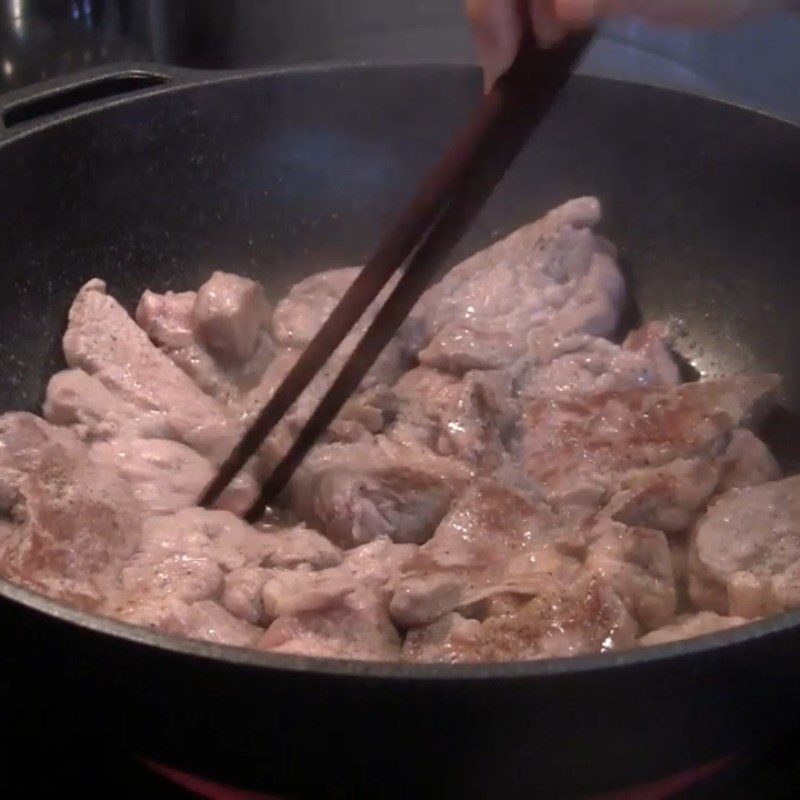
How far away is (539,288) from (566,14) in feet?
2.59

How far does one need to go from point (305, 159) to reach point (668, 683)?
1232mm

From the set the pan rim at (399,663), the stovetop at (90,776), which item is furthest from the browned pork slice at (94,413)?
the pan rim at (399,663)

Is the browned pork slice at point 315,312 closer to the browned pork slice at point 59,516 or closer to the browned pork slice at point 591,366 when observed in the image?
the browned pork slice at point 591,366

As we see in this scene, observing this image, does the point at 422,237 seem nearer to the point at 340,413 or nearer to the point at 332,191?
the point at 340,413

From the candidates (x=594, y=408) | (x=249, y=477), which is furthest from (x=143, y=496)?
(x=594, y=408)

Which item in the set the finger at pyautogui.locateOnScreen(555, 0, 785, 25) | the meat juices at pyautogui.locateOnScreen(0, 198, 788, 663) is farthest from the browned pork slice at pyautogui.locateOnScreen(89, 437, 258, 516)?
the finger at pyautogui.locateOnScreen(555, 0, 785, 25)

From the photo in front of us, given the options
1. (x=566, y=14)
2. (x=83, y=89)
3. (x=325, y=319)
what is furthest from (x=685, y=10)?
(x=83, y=89)

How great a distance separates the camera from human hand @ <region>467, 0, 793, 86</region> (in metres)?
0.89

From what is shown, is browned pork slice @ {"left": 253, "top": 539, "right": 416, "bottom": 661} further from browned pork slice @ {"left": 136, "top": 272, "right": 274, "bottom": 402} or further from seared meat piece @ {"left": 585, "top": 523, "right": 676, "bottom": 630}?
browned pork slice @ {"left": 136, "top": 272, "right": 274, "bottom": 402}

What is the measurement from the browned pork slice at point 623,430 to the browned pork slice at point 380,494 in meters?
0.13

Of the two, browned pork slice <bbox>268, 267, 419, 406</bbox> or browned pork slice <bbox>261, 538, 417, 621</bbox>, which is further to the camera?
browned pork slice <bbox>268, 267, 419, 406</bbox>

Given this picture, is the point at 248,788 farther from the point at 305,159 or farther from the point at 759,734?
the point at 305,159

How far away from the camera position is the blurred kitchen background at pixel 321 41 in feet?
6.57

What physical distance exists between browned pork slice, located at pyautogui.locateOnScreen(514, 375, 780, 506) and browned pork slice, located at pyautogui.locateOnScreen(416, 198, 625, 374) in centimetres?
19
